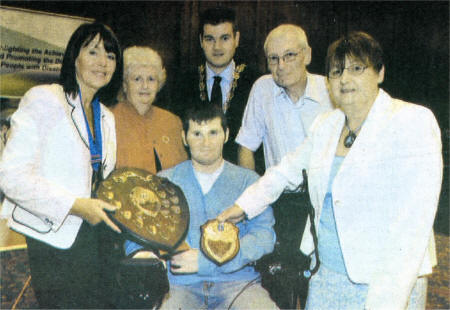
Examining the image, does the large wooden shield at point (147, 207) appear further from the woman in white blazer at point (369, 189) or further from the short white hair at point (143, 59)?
the short white hair at point (143, 59)

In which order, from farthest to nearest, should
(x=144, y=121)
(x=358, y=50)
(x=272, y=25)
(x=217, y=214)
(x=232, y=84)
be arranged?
(x=272, y=25), (x=232, y=84), (x=144, y=121), (x=217, y=214), (x=358, y=50)

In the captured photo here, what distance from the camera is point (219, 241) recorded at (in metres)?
1.11

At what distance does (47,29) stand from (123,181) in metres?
0.56

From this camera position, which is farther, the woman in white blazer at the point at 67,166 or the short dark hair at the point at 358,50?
the woman in white blazer at the point at 67,166

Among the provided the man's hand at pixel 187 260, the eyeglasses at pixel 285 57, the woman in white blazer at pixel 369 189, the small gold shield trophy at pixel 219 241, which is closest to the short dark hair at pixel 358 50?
the woman in white blazer at pixel 369 189

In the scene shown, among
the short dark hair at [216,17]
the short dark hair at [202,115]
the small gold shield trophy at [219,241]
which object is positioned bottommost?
the small gold shield trophy at [219,241]

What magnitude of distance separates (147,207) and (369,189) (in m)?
0.57

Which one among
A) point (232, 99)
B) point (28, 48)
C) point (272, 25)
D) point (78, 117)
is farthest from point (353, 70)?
point (28, 48)

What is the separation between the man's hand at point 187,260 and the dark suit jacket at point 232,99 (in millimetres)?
387

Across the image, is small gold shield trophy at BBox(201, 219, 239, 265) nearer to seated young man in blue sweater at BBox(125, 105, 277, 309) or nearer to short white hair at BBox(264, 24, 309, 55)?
seated young man in blue sweater at BBox(125, 105, 277, 309)

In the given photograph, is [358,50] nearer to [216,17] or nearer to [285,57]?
[285,57]

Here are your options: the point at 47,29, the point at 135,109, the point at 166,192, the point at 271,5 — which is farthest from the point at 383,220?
the point at 47,29

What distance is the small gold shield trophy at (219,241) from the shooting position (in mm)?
1106

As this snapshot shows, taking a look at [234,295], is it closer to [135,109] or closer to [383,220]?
[383,220]
